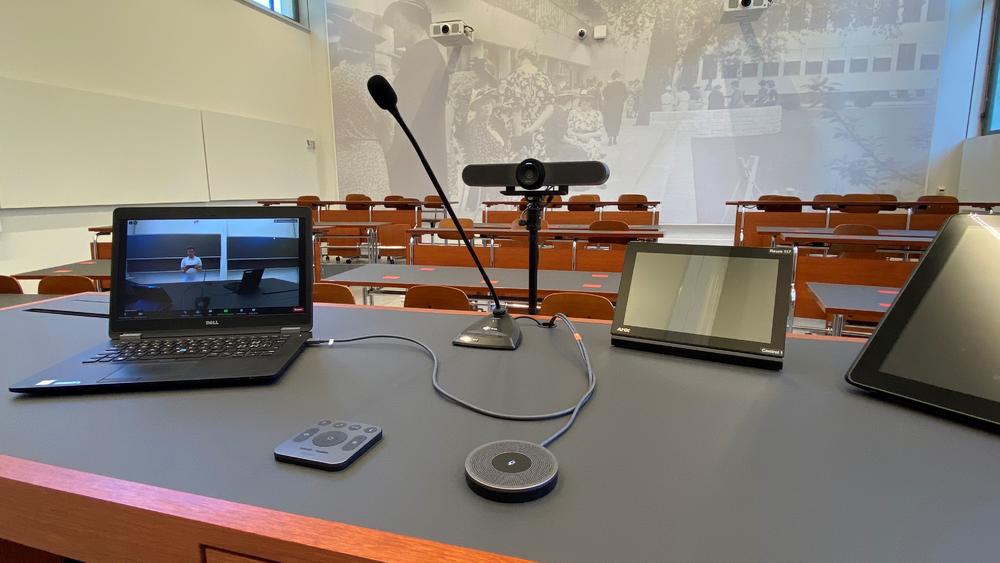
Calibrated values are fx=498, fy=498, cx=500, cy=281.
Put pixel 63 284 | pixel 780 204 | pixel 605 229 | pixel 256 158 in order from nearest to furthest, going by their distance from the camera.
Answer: pixel 63 284 < pixel 605 229 < pixel 780 204 < pixel 256 158

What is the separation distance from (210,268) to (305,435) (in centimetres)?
58

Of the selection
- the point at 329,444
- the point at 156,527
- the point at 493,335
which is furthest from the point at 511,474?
the point at 493,335

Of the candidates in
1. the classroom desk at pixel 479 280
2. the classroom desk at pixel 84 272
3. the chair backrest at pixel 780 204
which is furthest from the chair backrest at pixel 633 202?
the classroom desk at pixel 84 272

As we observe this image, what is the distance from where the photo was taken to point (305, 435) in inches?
24.3

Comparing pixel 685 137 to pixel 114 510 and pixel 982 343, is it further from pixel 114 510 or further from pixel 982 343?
pixel 114 510

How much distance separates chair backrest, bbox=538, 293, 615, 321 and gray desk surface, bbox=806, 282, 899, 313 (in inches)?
40.2

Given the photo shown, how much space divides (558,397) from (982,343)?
0.58 m

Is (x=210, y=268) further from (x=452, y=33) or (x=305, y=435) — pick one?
(x=452, y=33)

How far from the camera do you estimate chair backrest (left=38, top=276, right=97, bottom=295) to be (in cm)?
263

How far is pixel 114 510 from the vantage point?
50 cm

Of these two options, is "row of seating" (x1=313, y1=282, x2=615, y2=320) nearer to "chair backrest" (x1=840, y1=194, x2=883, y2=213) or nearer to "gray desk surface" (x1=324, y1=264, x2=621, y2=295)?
"gray desk surface" (x1=324, y1=264, x2=621, y2=295)

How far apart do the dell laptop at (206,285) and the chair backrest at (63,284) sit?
2.16 metres

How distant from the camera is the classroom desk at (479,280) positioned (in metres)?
2.61

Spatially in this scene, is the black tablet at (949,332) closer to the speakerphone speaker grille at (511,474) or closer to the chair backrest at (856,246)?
the speakerphone speaker grille at (511,474)
